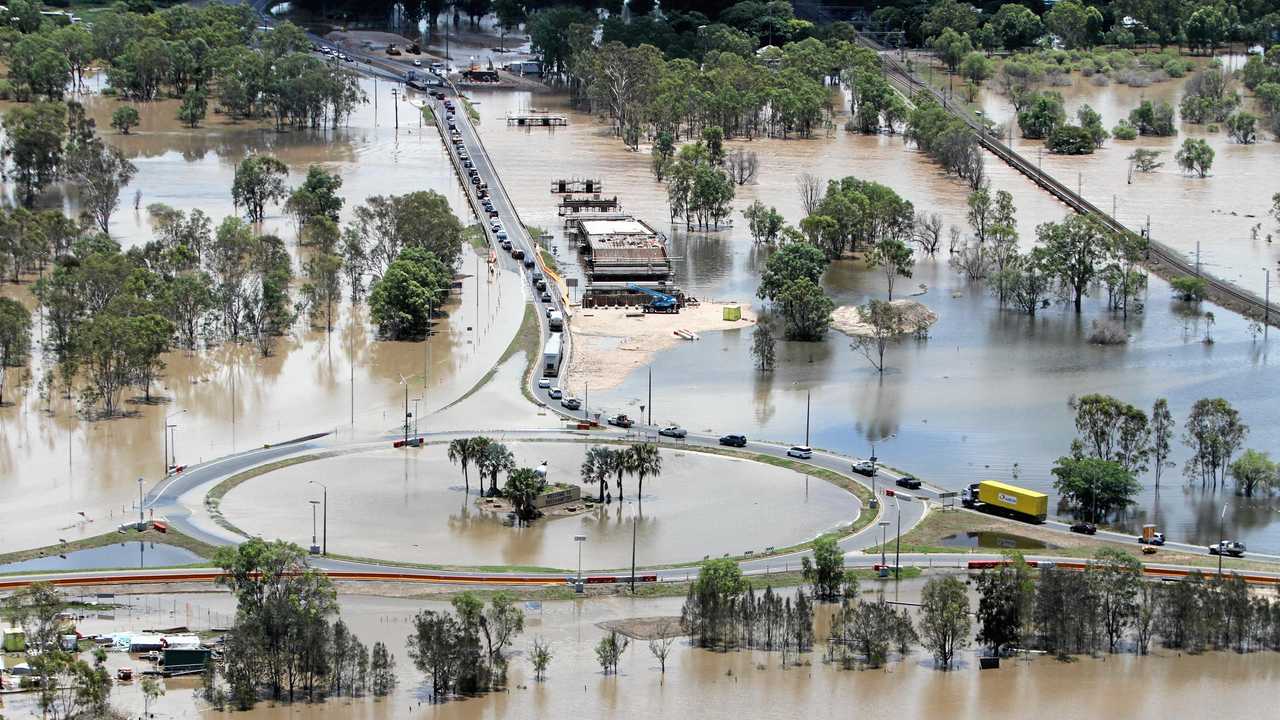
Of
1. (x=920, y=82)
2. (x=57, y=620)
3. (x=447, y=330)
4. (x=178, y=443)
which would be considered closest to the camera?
(x=57, y=620)

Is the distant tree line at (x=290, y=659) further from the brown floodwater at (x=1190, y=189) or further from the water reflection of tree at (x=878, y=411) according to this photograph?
the brown floodwater at (x=1190, y=189)

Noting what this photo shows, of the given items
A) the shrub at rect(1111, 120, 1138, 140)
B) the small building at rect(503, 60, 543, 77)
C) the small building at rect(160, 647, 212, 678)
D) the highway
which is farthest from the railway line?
the small building at rect(160, 647, 212, 678)

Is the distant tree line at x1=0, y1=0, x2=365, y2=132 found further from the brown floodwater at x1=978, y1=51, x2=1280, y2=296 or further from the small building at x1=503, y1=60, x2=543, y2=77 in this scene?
the brown floodwater at x1=978, y1=51, x2=1280, y2=296

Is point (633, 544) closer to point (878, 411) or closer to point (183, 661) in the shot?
point (183, 661)

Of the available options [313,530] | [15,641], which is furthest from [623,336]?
[15,641]

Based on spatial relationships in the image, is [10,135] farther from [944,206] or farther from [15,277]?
[944,206]

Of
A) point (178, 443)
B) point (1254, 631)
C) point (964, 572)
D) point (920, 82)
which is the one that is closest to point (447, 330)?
point (178, 443)
